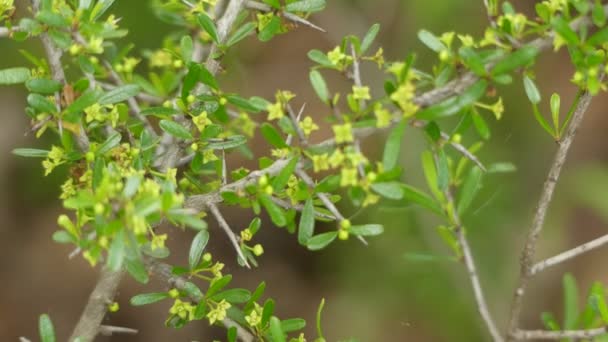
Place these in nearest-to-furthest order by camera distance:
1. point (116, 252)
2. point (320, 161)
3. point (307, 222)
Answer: point (116, 252) → point (320, 161) → point (307, 222)

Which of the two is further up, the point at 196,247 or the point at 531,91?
the point at 531,91

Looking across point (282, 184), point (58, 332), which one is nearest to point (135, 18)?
point (58, 332)

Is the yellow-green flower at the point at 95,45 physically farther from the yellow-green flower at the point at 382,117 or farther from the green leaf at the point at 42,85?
the yellow-green flower at the point at 382,117

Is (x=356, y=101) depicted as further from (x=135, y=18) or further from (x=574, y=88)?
(x=574, y=88)

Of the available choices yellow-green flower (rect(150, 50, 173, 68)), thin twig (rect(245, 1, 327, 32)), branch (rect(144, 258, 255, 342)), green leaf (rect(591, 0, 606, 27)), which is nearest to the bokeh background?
yellow-green flower (rect(150, 50, 173, 68))

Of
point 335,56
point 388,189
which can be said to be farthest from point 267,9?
point 388,189

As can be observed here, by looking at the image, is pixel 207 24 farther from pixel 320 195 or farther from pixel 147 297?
pixel 147 297

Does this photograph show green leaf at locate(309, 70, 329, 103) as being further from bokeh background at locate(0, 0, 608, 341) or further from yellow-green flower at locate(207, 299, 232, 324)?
bokeh background at locate(0, 0, 608, 341)
